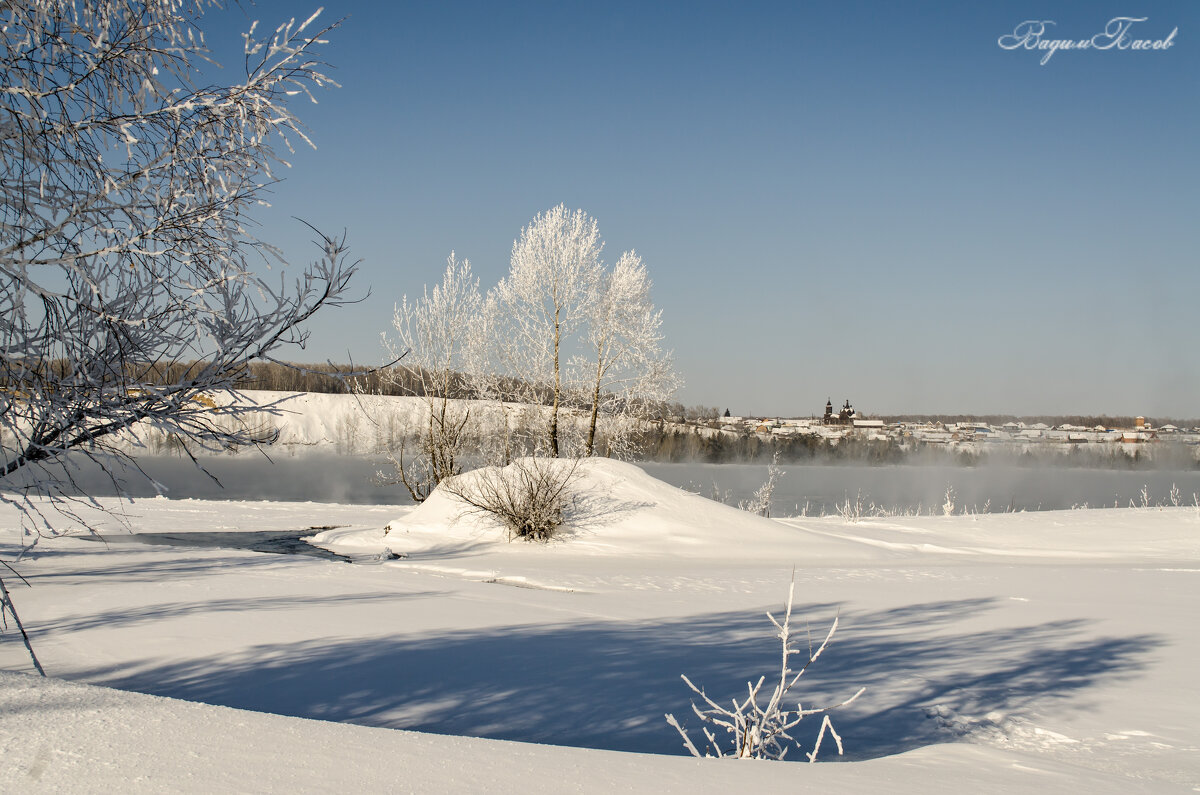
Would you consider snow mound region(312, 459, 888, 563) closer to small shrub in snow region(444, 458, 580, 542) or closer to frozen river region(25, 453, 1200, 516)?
small shrub in snow region(444, 458, 580, 542)

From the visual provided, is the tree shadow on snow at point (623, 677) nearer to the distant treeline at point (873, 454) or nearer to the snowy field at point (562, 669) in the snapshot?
the snowy field at point (562, 669)

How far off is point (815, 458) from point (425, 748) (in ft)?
150

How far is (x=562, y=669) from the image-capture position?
5277mm

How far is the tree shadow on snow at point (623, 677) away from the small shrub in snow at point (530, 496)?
6.99 m

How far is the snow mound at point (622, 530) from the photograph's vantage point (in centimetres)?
1328

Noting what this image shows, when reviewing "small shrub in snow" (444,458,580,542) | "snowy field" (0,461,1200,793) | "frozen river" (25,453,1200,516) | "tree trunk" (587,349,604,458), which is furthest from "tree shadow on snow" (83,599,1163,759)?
"frozen river" (25,453,1200,516)

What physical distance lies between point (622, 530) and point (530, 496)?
67.7 inches

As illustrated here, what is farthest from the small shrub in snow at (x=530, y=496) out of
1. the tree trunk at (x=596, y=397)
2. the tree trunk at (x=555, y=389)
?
the tree trunk at (x=596, y=397)

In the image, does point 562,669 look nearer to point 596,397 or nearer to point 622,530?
point 622,530

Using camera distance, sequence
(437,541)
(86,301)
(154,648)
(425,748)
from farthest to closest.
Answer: (437,541) → (154,648) → (86,301) → (425,748)

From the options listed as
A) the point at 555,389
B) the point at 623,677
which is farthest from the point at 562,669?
the point at 555,389

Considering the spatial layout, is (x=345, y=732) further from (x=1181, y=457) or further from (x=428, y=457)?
(x=1181, y=457)

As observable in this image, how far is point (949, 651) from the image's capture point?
603 cm

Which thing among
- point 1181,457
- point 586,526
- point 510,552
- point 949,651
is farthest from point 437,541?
point 1181,457
